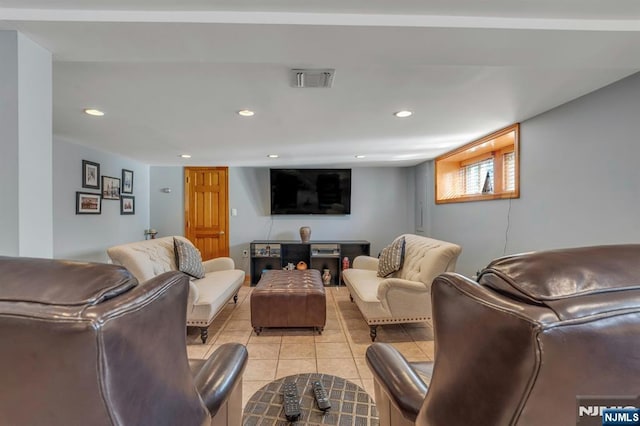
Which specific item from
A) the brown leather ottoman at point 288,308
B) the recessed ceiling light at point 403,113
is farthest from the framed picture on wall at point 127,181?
the recessed ceiling light at point 403,113

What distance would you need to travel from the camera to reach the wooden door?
5.10 m

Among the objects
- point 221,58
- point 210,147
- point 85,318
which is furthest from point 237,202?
point 85,318

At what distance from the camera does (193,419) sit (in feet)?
2.32

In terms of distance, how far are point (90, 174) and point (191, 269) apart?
1.96 meters

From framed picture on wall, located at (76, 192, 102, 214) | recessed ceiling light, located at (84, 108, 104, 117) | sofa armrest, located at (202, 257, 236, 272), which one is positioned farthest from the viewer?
sofa armrest, located at (202, 257, 236, 272)

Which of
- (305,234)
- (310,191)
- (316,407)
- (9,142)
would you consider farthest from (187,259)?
Result: (310,191)

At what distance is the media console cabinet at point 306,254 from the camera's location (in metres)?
4.78

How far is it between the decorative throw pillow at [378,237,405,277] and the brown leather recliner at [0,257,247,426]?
9.39 feet

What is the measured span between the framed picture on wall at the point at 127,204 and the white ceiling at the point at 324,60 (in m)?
1.64

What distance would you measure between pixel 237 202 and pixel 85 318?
4.80 m

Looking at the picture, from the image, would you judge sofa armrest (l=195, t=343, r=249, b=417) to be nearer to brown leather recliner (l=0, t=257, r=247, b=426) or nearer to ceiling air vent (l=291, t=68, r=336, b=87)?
brown leather recliner (l=0, t=257, r=247, b=426)

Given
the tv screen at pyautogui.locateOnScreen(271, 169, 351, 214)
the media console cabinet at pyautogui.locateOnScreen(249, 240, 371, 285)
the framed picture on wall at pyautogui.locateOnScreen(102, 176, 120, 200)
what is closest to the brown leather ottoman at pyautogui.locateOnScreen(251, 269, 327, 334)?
the media console cabinet at pyautogui.locateOnScreen(249, 240, 371, 285)

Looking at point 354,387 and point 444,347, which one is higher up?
point 444,347

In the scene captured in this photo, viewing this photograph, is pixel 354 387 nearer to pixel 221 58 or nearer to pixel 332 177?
pixel 221 58
